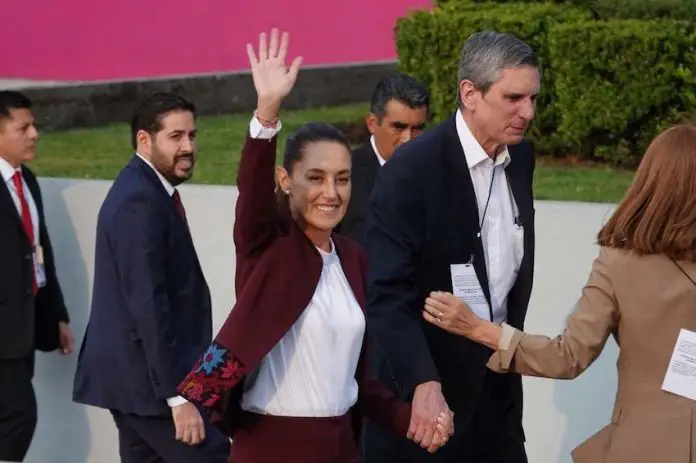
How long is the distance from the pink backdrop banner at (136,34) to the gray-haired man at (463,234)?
8459mm

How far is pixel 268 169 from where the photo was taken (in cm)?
366

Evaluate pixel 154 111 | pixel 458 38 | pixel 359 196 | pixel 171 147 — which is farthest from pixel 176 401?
pixel 458 38

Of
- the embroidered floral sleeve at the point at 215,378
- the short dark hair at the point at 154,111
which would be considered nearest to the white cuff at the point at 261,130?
the embroidered floral sleeve at the point at 215,378

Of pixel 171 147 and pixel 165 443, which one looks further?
pixel 171 147

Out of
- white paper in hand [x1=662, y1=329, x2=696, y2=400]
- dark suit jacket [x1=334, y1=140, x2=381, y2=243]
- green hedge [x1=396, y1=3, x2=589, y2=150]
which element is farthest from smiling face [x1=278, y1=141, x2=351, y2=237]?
green hedge [x1=396, y1=3, x2=589, y2=150]

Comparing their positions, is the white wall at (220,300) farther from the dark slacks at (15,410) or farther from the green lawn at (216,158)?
the green lawn at (216,158)

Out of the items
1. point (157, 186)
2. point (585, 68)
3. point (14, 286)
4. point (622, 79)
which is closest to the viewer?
point (157, 186)

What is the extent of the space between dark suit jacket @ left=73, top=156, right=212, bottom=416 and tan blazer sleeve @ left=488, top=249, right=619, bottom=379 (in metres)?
1.55

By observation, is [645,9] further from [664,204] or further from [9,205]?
[664,204]

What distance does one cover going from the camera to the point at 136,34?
41.7 feet

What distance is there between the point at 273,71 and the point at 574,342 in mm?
1136

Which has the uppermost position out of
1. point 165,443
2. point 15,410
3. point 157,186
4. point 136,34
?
point 136,34

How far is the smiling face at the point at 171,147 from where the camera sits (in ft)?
17.5

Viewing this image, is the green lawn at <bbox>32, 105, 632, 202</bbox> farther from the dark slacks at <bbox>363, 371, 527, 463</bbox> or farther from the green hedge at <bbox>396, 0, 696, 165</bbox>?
the dark slacks at <bbox>363, 371, 527, 463</bbox>
